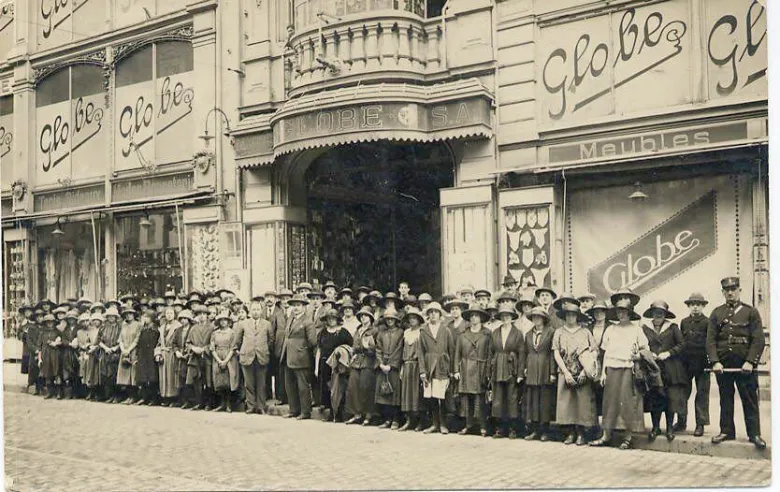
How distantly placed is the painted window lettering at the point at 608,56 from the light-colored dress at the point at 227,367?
4.82m

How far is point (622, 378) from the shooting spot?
7.36 m

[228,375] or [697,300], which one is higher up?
[697,300]

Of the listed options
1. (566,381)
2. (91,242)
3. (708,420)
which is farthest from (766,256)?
(91,242)

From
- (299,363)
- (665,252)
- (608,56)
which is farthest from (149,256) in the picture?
(665,252)

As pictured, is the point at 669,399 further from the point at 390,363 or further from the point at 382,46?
the point at 382,46

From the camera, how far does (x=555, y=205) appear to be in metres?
9.55

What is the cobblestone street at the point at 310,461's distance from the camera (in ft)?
21.9

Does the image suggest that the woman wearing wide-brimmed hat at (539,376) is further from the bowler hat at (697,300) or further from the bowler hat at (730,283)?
the bowler hat at (730,283)

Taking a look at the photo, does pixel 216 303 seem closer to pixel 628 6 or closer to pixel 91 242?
pixel 91 242

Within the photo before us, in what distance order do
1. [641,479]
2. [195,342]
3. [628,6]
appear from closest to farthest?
1. [641,479]
2. [628,6]
3. [195,342]

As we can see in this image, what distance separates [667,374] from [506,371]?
1501mm

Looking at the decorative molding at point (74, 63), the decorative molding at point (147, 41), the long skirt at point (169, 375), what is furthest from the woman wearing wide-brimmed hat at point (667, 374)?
the decorative molding at point (74, 63)

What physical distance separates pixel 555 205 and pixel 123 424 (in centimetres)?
566

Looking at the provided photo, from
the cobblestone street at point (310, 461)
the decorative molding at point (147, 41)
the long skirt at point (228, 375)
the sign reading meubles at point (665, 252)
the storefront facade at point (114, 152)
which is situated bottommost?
the cobblestone street at point (310, 461)
